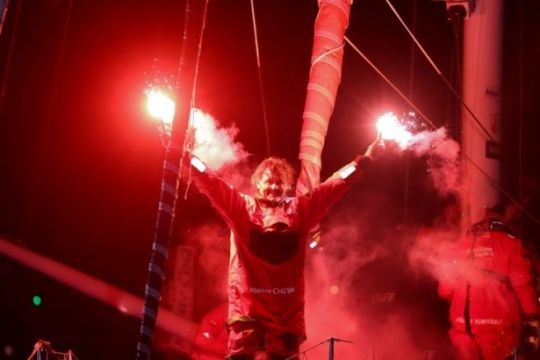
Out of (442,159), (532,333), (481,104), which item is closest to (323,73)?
(481,104)

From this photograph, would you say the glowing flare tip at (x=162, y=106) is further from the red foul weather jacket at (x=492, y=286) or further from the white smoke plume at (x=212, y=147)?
the red foul weather jacket at (x=492, y=286)

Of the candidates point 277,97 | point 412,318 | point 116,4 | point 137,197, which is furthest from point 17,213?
point 412,318

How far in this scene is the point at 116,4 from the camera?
9375 millimetres

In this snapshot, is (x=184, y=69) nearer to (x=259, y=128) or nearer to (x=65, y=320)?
(x=259, y=128)

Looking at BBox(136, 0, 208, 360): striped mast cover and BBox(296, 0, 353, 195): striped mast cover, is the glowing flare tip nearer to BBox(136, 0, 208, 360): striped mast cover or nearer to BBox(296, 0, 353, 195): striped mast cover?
BBox(136, 0, 208, 360): striped mast cover

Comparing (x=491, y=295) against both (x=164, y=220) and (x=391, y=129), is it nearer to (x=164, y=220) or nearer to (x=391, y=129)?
(x=391, y=129)

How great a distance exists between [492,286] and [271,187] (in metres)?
2.88

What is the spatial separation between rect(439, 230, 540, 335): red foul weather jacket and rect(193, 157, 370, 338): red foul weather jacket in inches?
92.9

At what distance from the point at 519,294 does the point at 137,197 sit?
688cm

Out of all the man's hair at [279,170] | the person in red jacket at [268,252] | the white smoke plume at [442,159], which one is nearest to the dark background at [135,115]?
the white smoke plume at [442,159]

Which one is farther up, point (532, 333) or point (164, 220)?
point (164, 220)

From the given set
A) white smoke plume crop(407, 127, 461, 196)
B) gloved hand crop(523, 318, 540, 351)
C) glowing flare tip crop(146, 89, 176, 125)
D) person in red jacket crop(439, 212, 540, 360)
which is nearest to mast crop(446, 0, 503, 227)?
white smoke plume crop(407, 127, 461, 196)

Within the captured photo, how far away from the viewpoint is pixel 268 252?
4.45 meters

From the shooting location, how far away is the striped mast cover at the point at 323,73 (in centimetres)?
695
